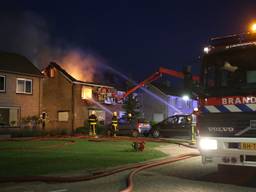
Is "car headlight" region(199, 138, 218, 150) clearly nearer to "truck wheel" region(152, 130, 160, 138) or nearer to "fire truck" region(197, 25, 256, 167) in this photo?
"fire truck" region(197, 25, 256, 167)

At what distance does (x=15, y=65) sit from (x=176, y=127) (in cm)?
1495

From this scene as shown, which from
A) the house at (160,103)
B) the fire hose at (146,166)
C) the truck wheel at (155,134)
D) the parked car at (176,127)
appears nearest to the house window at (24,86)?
the truck wheel at (155,134)

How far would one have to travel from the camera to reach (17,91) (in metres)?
33.4

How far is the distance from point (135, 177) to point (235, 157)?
2.62 metres

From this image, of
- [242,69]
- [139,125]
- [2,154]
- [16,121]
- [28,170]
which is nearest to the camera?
[242,69]

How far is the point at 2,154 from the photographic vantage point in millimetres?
14961

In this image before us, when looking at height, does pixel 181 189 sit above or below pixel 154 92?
below

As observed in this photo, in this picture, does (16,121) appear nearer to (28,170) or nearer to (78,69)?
(78,69)

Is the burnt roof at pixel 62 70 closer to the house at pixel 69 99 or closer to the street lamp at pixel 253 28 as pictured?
the house at pixel 69 99

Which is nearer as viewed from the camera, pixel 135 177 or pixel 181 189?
pixel 181 189

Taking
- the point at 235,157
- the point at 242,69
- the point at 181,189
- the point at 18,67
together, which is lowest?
the point at 181,189

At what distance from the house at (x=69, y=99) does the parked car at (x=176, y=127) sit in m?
11.0

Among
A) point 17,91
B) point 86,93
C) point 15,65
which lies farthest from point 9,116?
point 86,93

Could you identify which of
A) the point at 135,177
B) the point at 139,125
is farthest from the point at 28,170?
the point at 139,125
